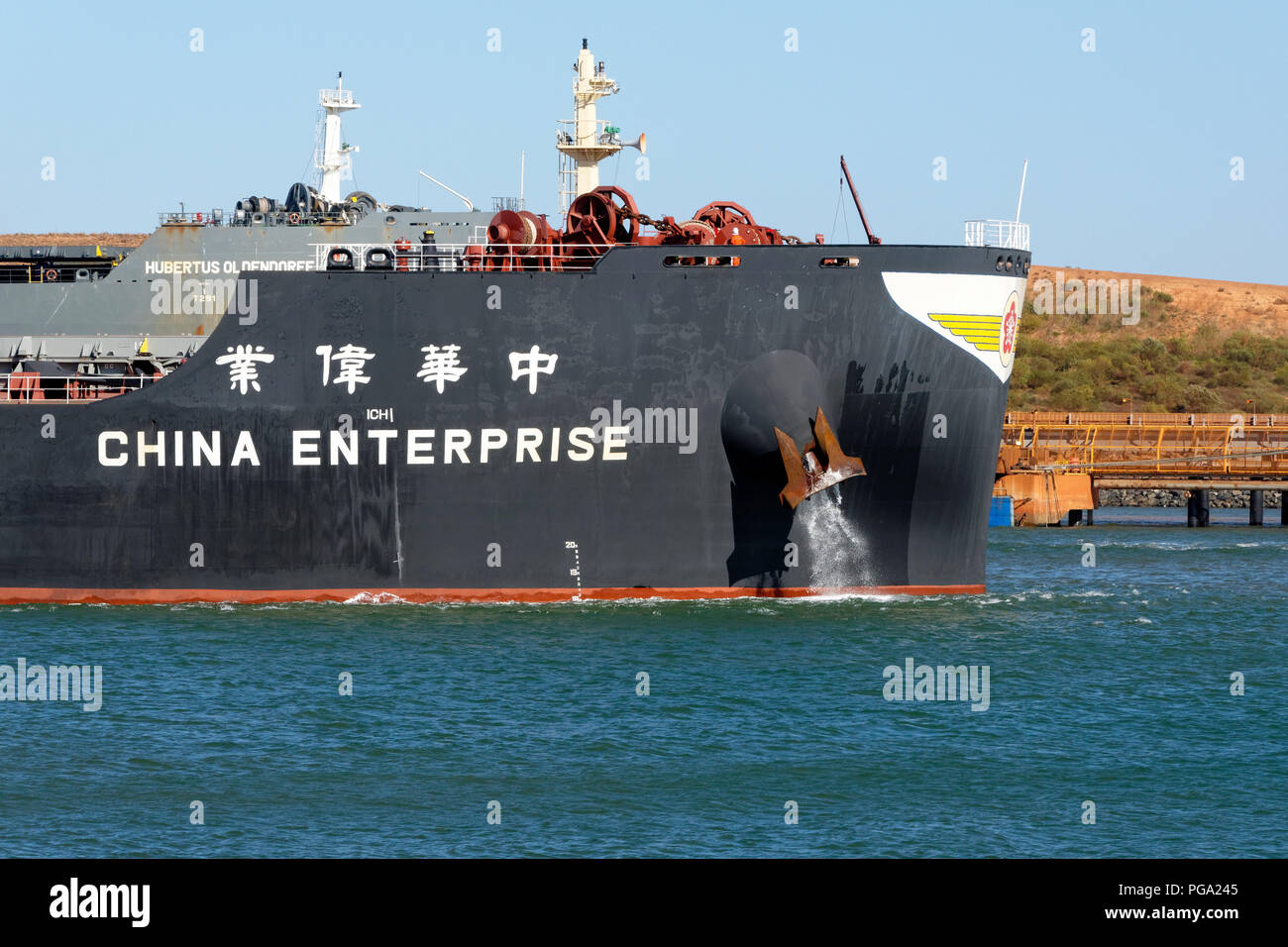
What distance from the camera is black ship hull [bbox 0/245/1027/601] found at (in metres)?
25.2

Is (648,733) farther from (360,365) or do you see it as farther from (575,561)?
(360,365)

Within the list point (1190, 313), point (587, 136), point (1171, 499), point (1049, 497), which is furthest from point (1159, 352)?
point (587, 136)

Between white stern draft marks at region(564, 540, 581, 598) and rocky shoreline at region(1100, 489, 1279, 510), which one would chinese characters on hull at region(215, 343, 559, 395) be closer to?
white stern draft marks at region(564, 540, 581, 598)

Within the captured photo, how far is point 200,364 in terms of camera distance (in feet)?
85.0

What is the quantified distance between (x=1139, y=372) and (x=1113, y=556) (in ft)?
212

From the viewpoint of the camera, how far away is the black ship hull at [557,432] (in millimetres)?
25203

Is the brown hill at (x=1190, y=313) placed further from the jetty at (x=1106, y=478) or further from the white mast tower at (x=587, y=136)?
the white mast tower at (x=587, y=136)

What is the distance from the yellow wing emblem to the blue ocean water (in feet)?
14.7

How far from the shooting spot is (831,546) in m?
25.8

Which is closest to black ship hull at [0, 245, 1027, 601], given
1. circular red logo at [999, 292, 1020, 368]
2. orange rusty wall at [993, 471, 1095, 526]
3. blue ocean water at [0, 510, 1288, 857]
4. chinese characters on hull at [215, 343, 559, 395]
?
chinese characters on hull at [215, 343, 559, 395]

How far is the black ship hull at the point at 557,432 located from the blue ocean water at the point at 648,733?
83cm

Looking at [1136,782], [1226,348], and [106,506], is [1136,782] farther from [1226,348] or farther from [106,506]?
[1226,348]

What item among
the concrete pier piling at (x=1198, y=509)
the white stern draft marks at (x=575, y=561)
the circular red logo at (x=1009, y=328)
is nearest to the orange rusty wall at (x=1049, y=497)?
the concrete pier piling at (x=1198, y=509)
